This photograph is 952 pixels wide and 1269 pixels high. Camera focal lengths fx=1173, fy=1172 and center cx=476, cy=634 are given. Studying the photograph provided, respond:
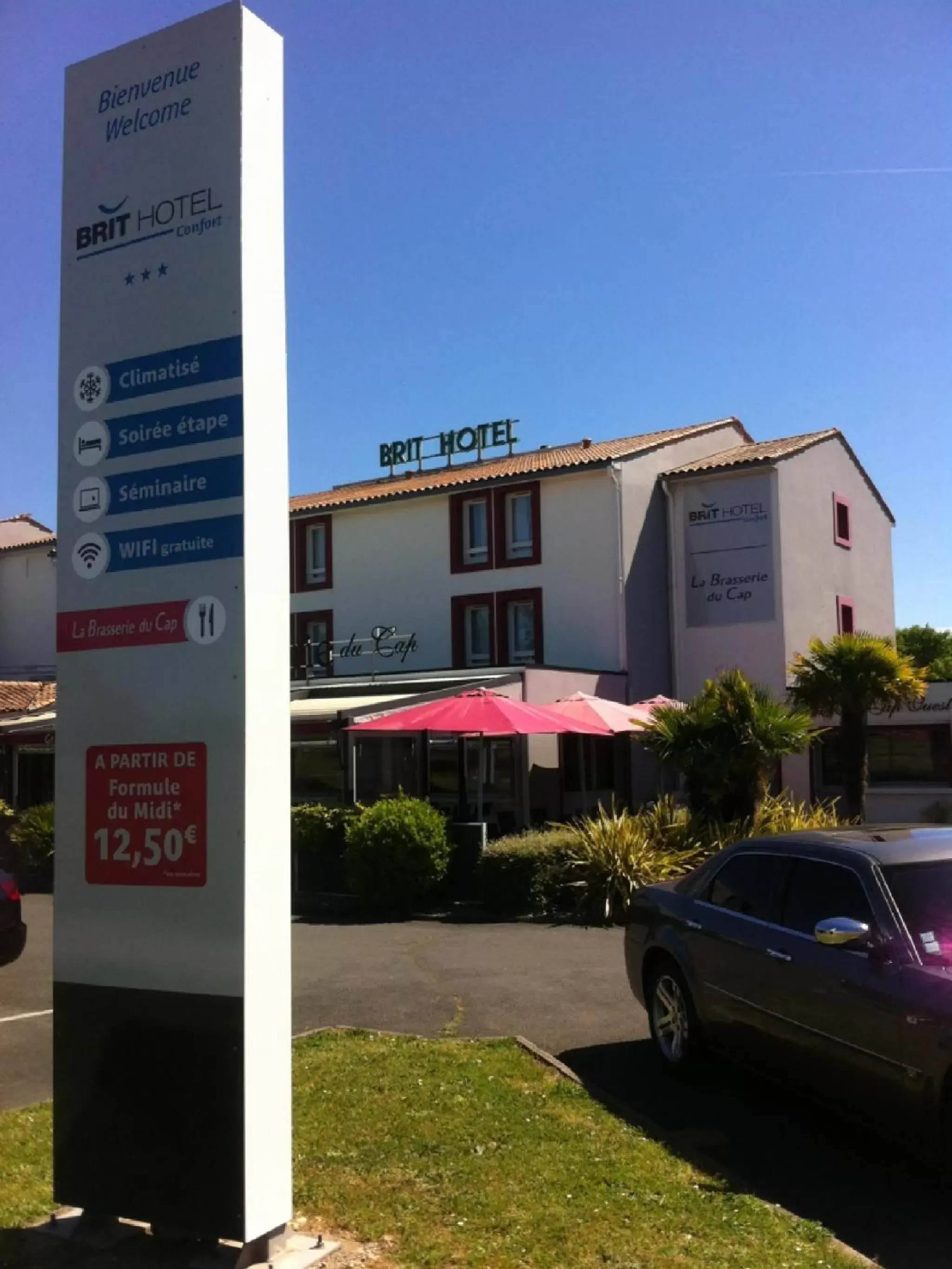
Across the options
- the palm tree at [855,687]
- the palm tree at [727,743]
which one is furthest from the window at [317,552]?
the palm tree at [727,743]

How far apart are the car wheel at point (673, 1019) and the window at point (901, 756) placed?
19.5 metres

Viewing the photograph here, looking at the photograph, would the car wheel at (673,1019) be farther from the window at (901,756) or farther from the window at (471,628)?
the window at (471,628)

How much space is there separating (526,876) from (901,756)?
15.1 meters

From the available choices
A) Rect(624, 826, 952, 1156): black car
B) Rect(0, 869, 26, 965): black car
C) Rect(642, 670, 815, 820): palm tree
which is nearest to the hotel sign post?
Rect(624, 826, 952, 1156): black car

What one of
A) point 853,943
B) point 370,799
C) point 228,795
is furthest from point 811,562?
point 228,795

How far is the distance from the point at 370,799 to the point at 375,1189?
47.9ft

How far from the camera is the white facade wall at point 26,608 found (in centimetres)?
3469

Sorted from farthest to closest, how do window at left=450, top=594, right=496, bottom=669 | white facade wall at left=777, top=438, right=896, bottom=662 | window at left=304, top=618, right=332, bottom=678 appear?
window at left=304, top=618, right=332, bottom=678 → window at left=450, top=594, right=496, bottom=669 → white facade wall at left=777, top=438, right=896, bottom=662

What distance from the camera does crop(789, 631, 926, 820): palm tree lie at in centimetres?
1916

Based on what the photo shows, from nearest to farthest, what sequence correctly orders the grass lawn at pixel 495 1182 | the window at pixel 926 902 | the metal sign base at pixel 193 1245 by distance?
the metal sign base at pixel 193 1245
the grass lawn at pixel 495 1182
the window at pixel 926 902

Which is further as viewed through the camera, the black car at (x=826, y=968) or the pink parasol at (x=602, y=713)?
the pink parasol at (x=602, y=713)

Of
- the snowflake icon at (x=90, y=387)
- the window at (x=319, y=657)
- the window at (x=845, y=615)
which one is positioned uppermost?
the window at (x=845, y=615)

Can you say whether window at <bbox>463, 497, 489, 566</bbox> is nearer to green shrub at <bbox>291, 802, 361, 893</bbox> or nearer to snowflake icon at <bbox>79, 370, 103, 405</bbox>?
green shrub at <bbox>291, 802, 361, 893</bbox>

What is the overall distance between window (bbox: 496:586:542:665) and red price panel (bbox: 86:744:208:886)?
2211 cm
